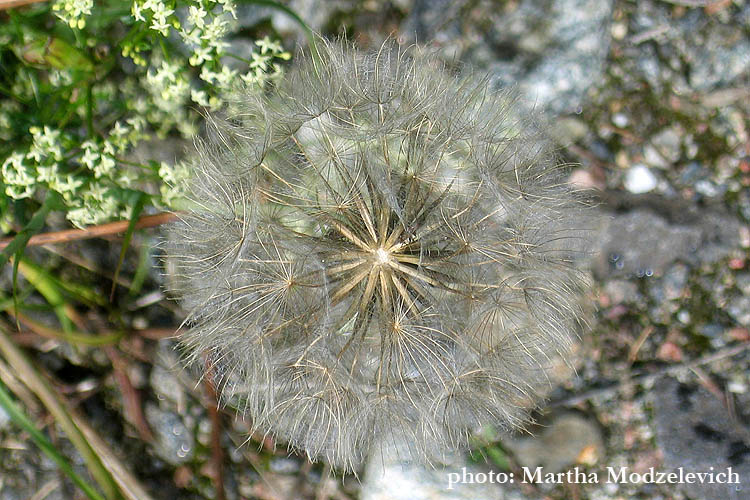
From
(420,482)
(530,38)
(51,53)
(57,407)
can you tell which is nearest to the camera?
(51,53)

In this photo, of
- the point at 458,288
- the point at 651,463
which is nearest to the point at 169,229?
the point at 458,288

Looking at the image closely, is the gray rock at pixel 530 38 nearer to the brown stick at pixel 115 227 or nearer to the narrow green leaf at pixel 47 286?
the brown stick at pixel 115 227

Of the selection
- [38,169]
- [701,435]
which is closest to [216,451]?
[38,169]

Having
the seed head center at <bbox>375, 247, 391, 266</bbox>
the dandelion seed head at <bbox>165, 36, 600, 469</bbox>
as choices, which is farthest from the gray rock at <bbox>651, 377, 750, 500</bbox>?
the seed head center at <bbox>375, 247, 391, 266</bbox>

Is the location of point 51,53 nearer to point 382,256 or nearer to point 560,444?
point 382,256

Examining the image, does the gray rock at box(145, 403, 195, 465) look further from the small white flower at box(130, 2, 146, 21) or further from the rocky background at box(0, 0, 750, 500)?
the small white flower at box(130, 2, 146, 21)

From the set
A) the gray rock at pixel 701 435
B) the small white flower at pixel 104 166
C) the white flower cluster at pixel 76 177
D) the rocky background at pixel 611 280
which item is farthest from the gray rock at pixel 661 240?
the small white flower at pixel 104 166
